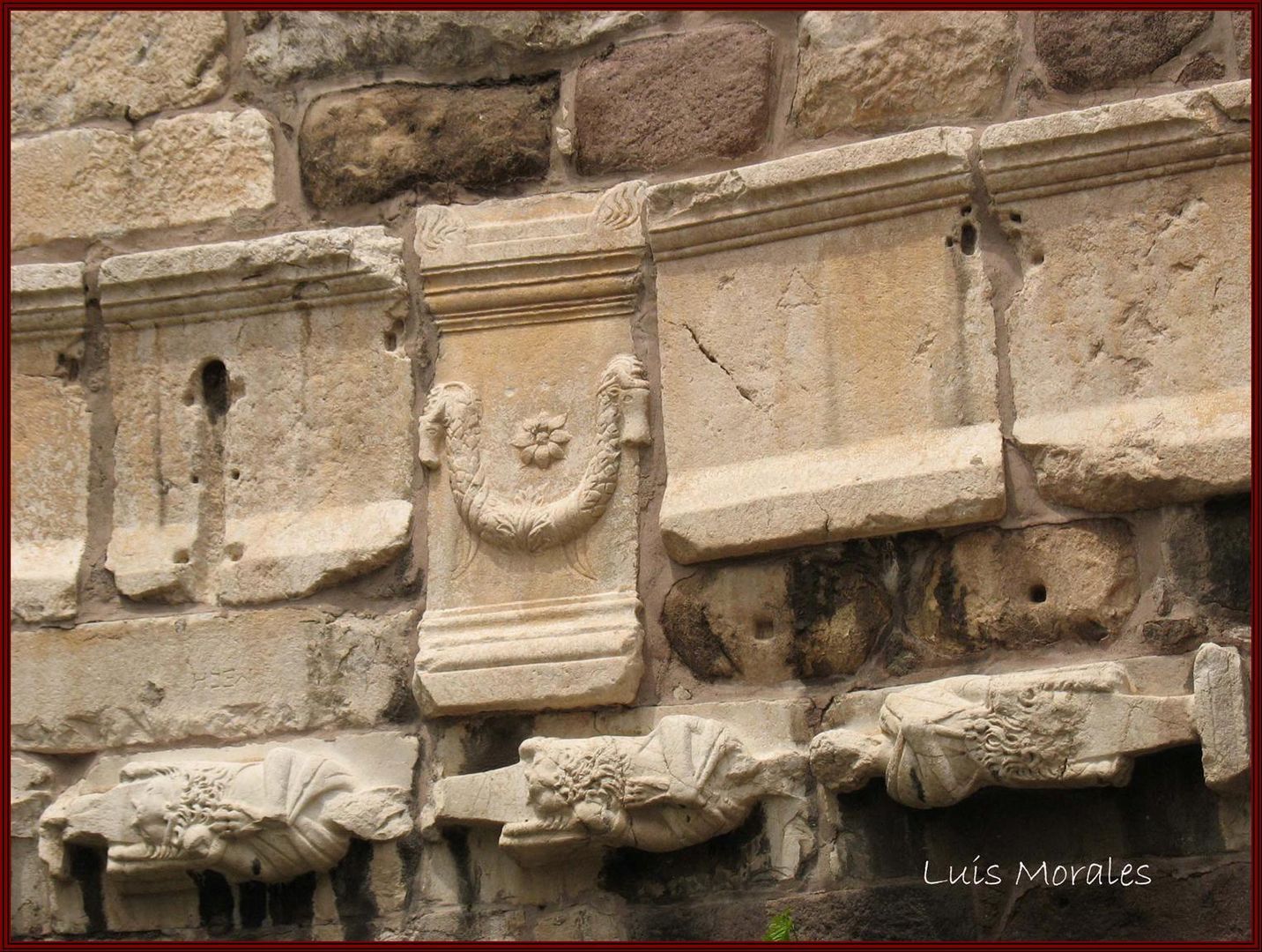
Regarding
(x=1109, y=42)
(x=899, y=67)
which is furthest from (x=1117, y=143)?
(x=899, y=67)

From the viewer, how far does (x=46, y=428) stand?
14.8 ft

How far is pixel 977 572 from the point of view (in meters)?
3.80

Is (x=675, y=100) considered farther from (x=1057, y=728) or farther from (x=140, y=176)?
(x=1057, y=728)

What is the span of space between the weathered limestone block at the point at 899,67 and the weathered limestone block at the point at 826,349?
0.39 ft

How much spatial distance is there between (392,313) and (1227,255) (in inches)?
62.9

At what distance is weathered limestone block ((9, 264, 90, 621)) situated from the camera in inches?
175

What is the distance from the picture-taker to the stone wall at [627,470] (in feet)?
12.2

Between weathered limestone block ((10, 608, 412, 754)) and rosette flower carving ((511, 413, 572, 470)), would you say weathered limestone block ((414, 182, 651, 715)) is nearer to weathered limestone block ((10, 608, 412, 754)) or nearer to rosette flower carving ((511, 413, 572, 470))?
rosette flower carving ((511, 413, 572, 470))

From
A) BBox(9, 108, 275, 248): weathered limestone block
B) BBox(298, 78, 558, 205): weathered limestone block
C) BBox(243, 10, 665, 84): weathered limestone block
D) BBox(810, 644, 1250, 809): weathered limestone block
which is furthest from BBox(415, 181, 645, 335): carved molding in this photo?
BBox(810, 644, 1250, 809): weathered limestone block

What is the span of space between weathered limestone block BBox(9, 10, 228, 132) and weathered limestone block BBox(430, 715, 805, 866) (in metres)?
1.71

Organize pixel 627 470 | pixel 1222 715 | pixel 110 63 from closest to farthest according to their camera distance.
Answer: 1. pixel 1222 715
2. pixel 627 470
3. pixel 110 63

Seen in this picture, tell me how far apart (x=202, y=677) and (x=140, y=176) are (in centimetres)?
110

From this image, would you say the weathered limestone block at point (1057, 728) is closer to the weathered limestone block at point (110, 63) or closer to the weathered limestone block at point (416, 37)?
the weathered limestone block at point (416, 37)

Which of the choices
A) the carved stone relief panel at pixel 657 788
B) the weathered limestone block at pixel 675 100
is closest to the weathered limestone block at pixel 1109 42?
the weathered limestone block at pixel 675 100
